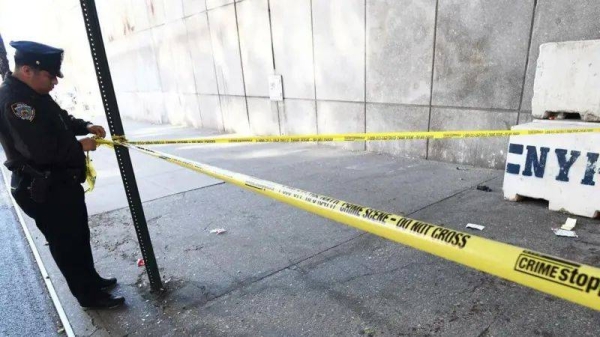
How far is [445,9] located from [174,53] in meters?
9.35

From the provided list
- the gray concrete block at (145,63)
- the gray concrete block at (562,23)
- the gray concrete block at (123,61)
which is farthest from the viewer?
the gray concrete block at (123,61)

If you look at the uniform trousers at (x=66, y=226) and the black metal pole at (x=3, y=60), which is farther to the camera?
the black metal pole at (x=3, y=60)

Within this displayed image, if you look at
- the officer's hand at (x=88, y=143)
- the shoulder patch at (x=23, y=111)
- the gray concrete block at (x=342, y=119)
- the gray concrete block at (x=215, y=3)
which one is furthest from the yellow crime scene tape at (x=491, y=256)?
the gray concrete block at (x=215, y=3)

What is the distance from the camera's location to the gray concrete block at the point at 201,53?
403 inches

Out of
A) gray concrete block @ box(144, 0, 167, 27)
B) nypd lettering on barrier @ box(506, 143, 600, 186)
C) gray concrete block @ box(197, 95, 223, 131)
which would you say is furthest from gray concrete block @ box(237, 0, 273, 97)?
nypd lettering on barrier @ box(506, 143, 600, 186)

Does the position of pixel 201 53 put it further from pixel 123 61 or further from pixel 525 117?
pixel 525 117

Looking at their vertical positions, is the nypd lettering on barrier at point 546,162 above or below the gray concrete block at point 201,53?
below

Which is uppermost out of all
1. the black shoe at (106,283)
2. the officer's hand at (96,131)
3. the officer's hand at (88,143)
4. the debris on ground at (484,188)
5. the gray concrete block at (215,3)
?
the gray concrete block at (215,3)

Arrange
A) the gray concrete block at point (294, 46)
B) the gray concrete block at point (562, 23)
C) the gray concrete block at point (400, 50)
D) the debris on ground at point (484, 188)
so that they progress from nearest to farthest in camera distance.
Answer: the gray concrete block at point (562, 23)
the debris on ground at point (484, 188)
the gray concrete block at point (400, 50)
the gray concrete block at point (294, 46)

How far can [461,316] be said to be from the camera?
234 cm

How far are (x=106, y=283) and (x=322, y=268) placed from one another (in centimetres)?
182

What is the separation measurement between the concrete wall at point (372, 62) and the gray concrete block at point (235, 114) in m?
0.05

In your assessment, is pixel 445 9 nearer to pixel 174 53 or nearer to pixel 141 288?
pixel 141 288

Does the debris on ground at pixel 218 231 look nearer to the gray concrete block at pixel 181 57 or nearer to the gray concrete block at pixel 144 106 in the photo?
the gray concrete block at pixel 181 57
